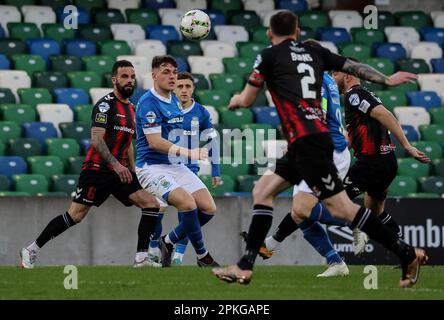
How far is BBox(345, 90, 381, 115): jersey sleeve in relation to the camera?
12531mm

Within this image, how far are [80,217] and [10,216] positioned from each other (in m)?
2.59

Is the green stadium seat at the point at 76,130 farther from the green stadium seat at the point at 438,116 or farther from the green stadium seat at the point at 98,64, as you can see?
the green stadium seat at the point at 438,116

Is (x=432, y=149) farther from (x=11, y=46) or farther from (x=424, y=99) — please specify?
(x=11, y=46)

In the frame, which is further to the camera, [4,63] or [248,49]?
[248,49]

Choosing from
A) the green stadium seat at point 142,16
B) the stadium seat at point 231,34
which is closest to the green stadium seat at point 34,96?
the green stadium seat at point 142,16

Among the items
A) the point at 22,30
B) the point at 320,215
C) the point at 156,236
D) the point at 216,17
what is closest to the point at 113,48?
the point at 22,30

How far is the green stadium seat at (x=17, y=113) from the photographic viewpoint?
60.6ft

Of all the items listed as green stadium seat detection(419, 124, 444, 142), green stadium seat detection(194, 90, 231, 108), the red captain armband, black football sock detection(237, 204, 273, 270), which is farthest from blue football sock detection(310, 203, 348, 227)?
green stadium seat detection(419, 124, 444, 142)

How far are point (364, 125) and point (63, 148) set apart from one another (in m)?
6.41

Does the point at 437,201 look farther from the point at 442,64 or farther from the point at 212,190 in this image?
the point at 442,64

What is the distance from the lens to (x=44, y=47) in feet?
66.9

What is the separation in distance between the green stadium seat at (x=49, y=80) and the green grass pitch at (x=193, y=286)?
7.49 m

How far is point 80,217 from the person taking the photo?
13.1m

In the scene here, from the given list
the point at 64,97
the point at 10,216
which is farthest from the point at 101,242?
the point at 64,97
